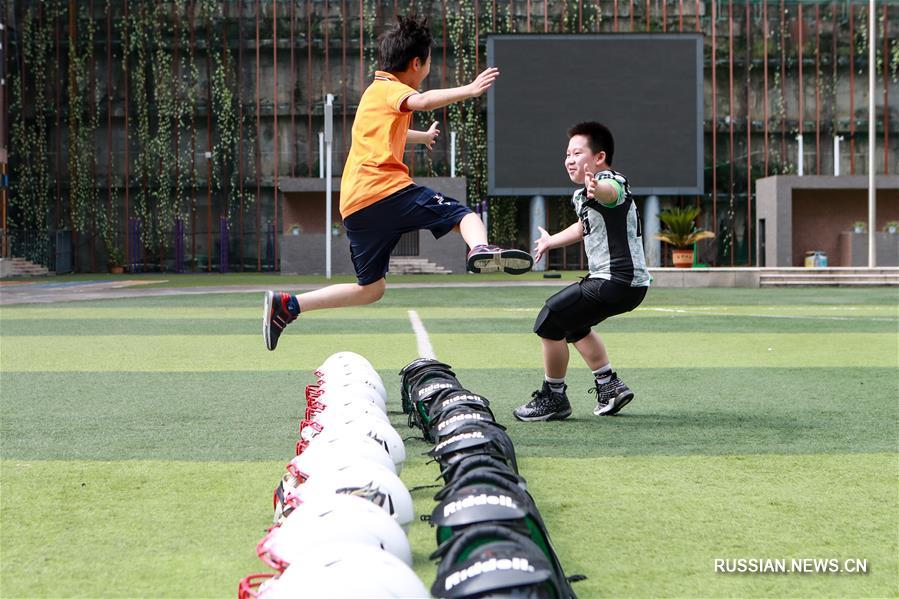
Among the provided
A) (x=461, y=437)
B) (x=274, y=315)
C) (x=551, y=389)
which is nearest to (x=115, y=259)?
(x=274, y=315)

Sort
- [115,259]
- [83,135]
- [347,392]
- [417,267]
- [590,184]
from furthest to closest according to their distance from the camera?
[83,135] < [115,259] < [417,267] < [590,184] < [347,392]

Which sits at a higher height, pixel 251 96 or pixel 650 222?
pixel 251 96

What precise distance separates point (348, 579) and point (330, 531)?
0.43 metres

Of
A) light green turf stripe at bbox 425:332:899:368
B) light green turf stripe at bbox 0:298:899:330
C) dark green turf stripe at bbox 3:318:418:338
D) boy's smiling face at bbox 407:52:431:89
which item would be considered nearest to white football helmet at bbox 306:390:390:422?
boy's smiling face at bbox 407:52:431:89

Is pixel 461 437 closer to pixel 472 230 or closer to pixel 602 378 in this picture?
pixel 472 230

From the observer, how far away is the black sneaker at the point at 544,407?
23.3ft

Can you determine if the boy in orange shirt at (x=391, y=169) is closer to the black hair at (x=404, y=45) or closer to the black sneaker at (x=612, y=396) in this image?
the black hair at (x=404, y=45)

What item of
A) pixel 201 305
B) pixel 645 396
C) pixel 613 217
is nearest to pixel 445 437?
pixel 613 217

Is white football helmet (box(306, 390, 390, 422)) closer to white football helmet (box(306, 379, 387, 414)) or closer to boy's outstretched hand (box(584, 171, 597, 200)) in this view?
white football helmet (box(306, 379, 387, 414))

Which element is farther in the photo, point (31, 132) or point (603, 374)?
point (31, 132)

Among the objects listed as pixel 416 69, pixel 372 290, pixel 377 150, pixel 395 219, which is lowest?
pixel 372 290

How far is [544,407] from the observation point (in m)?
7.12

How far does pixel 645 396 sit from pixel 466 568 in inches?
231

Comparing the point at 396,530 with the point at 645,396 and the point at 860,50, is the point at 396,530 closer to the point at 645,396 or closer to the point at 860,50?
the point at 645,396
